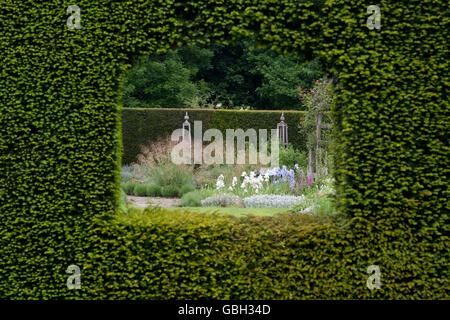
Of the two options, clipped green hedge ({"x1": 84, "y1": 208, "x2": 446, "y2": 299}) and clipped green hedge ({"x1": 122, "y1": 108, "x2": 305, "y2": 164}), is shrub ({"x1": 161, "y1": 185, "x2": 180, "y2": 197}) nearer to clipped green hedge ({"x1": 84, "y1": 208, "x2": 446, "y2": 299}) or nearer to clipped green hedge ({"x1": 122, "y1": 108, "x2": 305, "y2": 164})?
clipped green hedge ({"x1": 122, "y1": 108, "x2": 305, "y2": 164})

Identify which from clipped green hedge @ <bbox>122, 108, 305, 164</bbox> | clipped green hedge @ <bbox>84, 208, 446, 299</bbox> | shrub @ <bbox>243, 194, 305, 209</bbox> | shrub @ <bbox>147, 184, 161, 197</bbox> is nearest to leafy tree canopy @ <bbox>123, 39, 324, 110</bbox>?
clipped green hedge @ <bbox>122, 108, 305, 164</bbox>

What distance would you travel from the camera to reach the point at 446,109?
135 inches

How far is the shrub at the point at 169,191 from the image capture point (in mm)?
9186

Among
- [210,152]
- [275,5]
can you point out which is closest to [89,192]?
[275,5]

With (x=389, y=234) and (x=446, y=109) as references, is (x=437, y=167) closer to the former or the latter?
(x=446, y=109)

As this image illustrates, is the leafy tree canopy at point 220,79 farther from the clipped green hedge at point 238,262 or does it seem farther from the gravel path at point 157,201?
the clipped green hedge at point 238,262

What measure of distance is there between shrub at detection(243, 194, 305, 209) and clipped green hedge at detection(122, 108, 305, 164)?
21.4 ft

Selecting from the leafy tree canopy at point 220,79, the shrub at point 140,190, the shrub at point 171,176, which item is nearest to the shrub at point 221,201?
the shrub at point 171,176

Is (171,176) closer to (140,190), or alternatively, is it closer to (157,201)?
(140,190)

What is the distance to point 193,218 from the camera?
3611 millimetres

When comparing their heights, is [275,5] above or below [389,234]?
above

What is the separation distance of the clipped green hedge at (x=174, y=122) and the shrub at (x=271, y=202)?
6509 mm

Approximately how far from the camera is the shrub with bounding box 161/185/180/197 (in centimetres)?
919

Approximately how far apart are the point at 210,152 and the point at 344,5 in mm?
8032
